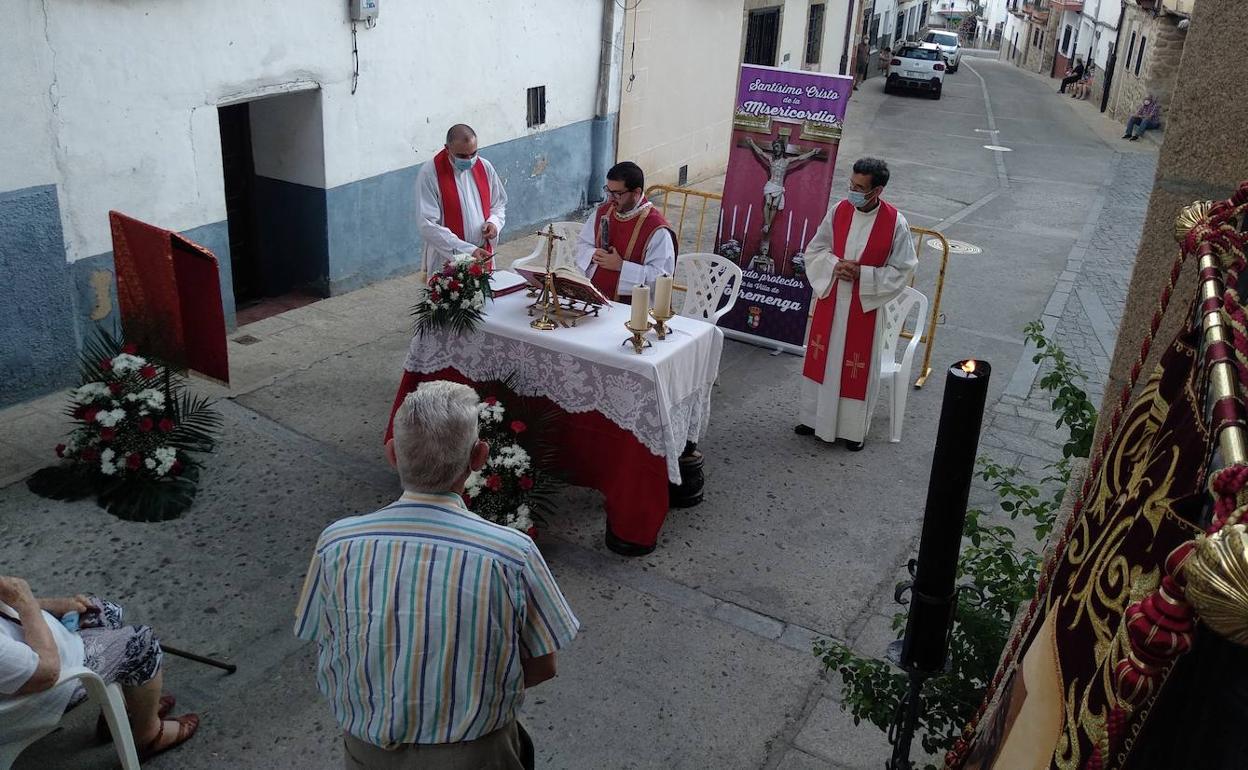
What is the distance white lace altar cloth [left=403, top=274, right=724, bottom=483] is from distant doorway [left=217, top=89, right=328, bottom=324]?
11.8ft

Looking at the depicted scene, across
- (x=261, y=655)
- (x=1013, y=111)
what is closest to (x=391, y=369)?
(x=261, y=655)

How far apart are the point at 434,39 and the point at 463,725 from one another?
843 centimetres

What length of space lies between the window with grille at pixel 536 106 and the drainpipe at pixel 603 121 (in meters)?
1.14

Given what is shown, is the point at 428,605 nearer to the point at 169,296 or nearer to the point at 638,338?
the point at 638,338

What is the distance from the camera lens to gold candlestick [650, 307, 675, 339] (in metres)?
5.45

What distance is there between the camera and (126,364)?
220 inches

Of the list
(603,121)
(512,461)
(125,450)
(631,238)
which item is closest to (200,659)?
(512,461)

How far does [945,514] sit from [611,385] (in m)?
3.17

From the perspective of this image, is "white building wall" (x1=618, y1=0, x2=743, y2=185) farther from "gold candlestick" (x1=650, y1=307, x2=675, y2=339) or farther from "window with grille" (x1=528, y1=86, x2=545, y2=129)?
"gold candlestick" (x1=650, y1=307, x2=675, y2=339)

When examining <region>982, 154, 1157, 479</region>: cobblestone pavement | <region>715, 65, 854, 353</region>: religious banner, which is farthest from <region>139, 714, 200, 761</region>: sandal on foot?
<region>715, 65, 854, 353</region>: religious banner

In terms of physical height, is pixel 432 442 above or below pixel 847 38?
below

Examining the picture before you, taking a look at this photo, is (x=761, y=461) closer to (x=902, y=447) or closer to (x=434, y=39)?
(x=902, y=447)

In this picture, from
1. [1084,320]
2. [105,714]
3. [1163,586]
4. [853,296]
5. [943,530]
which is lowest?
[1084,320]

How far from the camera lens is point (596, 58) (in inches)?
486
